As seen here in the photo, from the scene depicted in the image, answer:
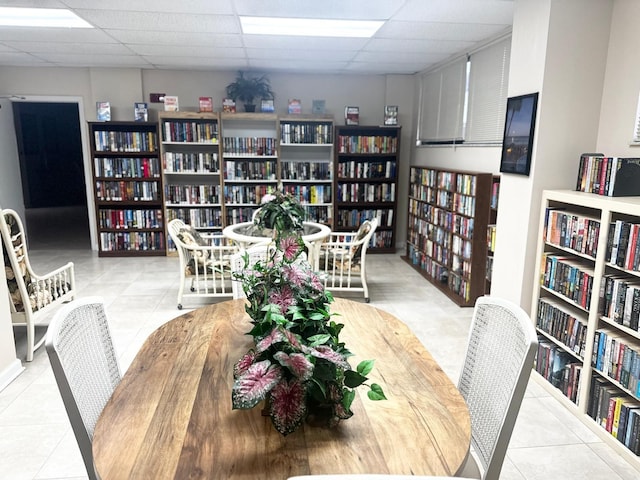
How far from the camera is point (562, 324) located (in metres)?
2.76

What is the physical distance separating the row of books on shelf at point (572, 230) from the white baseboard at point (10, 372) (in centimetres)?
358

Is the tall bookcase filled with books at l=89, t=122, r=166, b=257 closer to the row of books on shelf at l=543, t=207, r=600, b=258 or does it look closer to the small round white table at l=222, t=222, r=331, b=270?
the small round white table at l=222, t=222, r=331, b=270

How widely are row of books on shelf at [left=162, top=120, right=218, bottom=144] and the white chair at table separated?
5.27m

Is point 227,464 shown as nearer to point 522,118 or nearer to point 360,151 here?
point 522,118

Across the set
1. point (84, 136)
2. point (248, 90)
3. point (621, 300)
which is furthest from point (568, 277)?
point (84, 136)

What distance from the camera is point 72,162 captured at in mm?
11180

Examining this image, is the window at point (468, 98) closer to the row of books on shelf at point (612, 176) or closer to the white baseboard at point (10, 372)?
the row of books on shelf at point (612, 176)

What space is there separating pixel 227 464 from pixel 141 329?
302 centimetres

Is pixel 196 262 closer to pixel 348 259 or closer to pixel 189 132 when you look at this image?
Answer: pixel 348 259

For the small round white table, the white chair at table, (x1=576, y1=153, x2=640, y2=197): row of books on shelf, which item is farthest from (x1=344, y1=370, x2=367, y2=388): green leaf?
the small round white table

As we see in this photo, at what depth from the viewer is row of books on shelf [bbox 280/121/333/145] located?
633 cm

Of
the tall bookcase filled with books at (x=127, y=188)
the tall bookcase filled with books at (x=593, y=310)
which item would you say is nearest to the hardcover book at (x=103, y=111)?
the tall bookcase filled with books at (x=127, y=188)

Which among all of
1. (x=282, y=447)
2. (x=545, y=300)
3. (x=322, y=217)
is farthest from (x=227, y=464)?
(x=322, y=217)

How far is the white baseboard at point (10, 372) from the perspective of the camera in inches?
113
